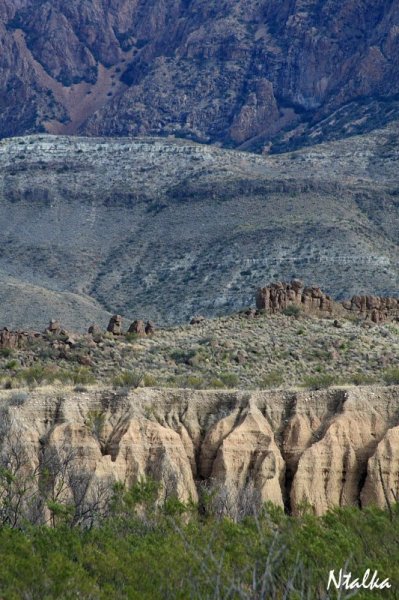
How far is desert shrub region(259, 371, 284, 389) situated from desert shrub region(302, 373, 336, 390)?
38.1 inches

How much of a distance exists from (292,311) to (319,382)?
52.7 ft

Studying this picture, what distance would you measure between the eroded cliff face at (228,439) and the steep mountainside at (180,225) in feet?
149

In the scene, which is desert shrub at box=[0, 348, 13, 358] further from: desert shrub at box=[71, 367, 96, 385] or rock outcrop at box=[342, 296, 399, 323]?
rock outcrop at box=[342, 296, 399, 323]

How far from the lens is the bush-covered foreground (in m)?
35.7

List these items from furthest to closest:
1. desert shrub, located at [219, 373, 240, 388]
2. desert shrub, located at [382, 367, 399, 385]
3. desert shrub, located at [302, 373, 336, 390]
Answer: desert shrub, located at [219, 373, 240, 388]
desert shrub, located at [382, 367, 399, 385]
desert shrub, located at [302, 373, 336, 390]

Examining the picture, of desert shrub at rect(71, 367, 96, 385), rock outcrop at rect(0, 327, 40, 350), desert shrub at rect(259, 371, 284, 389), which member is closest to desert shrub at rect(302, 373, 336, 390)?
desert shrub at rect(259, 371, 284, 389)

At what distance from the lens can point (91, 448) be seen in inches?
2112

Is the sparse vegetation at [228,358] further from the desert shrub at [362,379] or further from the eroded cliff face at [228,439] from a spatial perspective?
the eroded cliff face at [228,439]

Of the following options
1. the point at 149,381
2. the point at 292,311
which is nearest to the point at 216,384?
the point at 149,381

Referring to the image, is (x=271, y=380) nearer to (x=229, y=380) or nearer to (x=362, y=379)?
(x=229, y=380)

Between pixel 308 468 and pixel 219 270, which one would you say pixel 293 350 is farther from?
pixel 219 270

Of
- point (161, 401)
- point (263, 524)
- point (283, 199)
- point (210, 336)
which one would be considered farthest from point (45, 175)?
point (263, 524)

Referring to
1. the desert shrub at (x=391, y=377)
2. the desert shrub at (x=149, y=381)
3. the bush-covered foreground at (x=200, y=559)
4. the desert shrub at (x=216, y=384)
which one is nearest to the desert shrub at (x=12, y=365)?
the desert shrub at (x=149, y=381)

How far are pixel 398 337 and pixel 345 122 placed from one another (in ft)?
416
